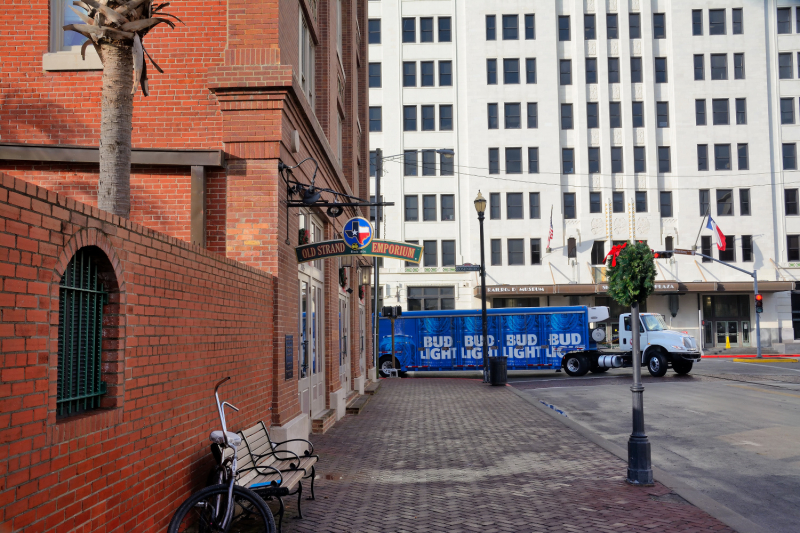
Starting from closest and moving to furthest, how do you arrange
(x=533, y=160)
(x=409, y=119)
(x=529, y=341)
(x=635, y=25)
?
(x=529, y=341) → (x=533, y=160) → (x=635, y=25) → (x=409, y=119)

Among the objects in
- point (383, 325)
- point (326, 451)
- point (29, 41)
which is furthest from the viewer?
point (383, 325)

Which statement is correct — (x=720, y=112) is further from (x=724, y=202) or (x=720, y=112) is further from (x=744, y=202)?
(x=744, y=202)

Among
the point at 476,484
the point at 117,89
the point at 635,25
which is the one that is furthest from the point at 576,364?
the point at 635,25

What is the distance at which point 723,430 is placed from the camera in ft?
44.8

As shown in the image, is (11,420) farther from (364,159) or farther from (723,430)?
(364,159)

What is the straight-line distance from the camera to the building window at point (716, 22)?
4872 cm

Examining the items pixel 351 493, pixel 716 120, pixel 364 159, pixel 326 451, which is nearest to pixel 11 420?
pixel 351 493

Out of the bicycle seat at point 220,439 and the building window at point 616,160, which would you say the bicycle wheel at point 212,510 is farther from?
the building window at point 616,160

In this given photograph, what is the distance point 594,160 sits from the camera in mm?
48438

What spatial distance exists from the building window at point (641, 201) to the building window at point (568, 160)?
4.67 m

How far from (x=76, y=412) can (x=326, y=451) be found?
7.03 meters

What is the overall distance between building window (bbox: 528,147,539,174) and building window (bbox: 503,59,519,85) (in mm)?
4883

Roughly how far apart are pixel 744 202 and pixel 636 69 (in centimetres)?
1162

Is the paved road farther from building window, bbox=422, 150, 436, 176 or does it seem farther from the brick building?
building window, bbox=422, 150, 436, 176
